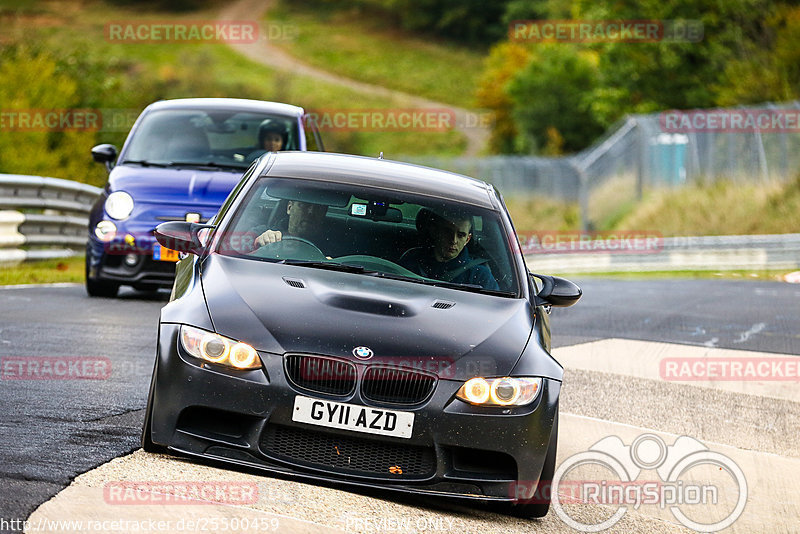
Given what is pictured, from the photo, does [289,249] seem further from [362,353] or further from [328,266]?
[362,353]

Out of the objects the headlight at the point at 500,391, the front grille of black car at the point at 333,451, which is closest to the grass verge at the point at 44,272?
the front grille of black car at the point at 333,451

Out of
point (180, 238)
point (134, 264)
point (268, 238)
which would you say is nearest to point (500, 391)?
point (268, 238)

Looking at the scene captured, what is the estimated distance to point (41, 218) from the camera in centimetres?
1678

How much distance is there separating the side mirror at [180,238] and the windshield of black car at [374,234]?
4.7 inches

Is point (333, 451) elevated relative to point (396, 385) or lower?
lower

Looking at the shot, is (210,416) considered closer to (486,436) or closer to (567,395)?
(486,436)

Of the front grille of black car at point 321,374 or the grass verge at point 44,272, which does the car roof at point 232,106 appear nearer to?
the grass verge at point 44,272

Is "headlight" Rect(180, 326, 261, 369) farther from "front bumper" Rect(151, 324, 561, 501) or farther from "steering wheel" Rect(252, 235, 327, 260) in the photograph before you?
"steering wheel" Rect(252, 235, 327, 260)

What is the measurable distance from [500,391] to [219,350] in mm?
1156

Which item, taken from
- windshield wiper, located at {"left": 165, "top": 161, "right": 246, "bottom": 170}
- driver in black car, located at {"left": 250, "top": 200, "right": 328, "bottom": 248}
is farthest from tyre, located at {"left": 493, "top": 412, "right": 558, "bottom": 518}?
windshield wiper, located at {"left": 165, "top": 161, "right": 246, "bottom": 170}

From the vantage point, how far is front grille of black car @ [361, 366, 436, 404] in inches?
216

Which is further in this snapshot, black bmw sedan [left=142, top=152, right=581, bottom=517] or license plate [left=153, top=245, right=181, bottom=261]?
license plate [left=153, top=245, right=181, bottom=261]

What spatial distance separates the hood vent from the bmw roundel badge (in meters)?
0.61

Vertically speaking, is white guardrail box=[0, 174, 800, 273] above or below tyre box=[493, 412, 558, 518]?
below
